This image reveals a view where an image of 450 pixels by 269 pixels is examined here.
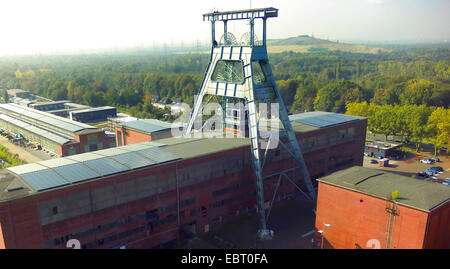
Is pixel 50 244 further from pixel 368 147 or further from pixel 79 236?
pixel 368 147

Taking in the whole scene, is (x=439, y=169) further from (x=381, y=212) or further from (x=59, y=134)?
(x=59, y=134)

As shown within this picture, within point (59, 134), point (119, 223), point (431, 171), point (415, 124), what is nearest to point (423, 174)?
point (431, 171)

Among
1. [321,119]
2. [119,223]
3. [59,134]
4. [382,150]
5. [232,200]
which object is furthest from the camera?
[59,134]

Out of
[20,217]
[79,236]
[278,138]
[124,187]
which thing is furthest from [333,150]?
[20,217]

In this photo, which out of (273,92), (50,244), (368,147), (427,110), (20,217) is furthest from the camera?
(427,110)

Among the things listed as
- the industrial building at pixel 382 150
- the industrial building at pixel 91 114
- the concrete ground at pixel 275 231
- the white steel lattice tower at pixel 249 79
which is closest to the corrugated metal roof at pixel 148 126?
the white steel lattice tower at pixel 249 79
